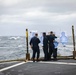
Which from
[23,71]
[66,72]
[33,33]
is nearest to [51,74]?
[66,72]

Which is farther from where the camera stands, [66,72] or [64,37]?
[64,37]

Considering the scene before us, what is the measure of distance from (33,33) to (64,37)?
2266 mm

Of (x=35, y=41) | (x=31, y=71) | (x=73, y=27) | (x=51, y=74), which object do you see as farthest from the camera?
(x=73, y=27)

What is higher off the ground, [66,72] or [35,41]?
[35,41]

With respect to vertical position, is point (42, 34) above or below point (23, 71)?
above

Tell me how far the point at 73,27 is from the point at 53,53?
2255 mm

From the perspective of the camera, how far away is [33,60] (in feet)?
62.9

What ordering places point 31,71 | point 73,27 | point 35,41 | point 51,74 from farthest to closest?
point 73,27
point 35,41
point 31,71
point 51,74

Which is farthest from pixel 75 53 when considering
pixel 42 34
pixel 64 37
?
pixel 42 34

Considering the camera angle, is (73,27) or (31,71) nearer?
(31,71)

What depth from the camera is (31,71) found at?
14.5 metres

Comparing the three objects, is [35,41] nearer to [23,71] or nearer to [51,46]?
[51,46]

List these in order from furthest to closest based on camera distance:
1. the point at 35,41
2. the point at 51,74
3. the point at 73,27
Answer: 1. the point at 73,27
2. the point at 35,41
3. the point at 51,74

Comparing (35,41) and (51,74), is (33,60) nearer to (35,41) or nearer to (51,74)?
(35,41)
